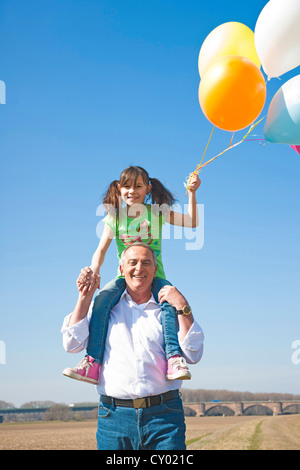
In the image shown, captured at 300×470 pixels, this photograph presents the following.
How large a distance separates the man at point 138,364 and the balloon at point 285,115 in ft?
6.89

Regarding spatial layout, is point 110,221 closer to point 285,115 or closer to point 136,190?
point 136,190

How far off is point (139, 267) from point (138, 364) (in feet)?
2.47

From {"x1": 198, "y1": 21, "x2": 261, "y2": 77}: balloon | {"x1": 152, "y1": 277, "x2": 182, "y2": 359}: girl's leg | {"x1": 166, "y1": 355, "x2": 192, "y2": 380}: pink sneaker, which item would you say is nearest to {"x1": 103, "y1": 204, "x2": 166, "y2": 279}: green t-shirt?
{"x1": 152, "y1": 277, "x2": 182, "y2": 359}: girl's leg

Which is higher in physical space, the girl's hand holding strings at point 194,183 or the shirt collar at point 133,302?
the girl's hand holding strings at point 194,183

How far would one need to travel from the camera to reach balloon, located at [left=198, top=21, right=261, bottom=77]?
5.20 m

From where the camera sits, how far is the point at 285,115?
16.1 ft

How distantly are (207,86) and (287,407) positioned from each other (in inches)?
3563

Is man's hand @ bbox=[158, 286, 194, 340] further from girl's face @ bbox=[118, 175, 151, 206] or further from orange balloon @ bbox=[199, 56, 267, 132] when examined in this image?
orange balloon @ bbox=[199, 56, 267, 132]

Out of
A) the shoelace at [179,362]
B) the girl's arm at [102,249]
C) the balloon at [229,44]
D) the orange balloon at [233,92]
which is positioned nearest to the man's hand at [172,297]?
the shoelace at [179,362]

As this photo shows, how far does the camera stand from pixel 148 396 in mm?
3602

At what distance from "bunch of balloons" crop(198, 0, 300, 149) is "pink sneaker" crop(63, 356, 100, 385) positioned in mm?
2709

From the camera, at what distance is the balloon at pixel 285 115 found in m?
4.80

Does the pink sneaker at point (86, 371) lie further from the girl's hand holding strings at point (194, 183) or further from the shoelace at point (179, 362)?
the girl's hand holding strings at point (194, 183)
